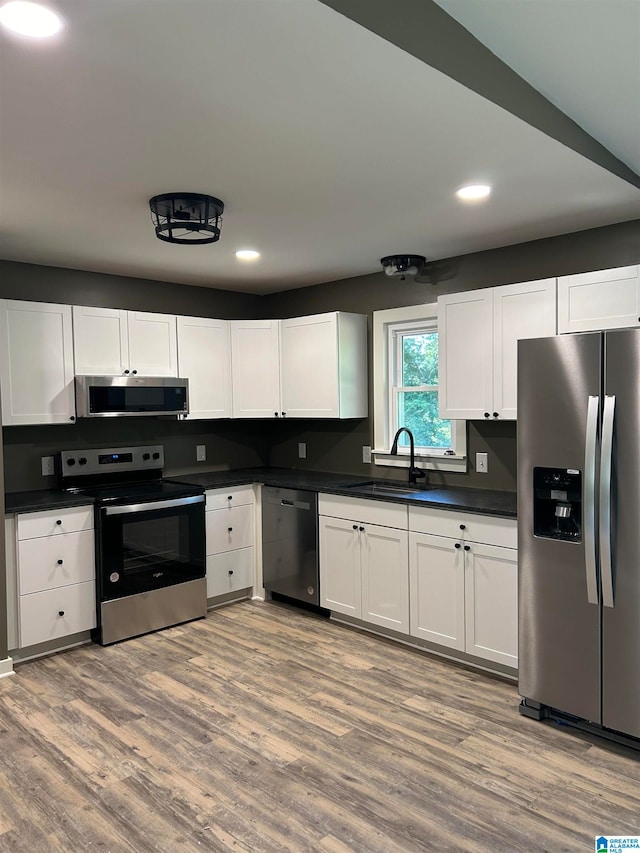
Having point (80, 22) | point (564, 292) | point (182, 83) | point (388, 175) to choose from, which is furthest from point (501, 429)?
point (80, 22)

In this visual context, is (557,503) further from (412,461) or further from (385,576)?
(412,461)

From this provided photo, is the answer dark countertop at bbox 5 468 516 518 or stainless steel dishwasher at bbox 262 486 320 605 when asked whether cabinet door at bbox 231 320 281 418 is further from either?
stainless steel dishwasher at bbox 262 486 320 605

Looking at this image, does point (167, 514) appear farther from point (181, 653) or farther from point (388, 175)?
point (388, 175)

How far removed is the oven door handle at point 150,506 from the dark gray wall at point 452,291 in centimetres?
120

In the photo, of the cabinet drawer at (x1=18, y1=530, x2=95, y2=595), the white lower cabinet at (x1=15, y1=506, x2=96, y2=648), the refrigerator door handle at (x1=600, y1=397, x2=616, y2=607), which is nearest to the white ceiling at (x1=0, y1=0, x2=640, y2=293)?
the refrigerator door handle at (x1=600, y1=397, x2=616, y2=607)

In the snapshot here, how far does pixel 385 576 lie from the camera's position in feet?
12.5

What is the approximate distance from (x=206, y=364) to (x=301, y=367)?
2.32ft

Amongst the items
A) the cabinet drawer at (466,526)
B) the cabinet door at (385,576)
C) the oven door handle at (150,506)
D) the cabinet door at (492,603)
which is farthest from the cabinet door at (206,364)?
the cabinet door at (492,603)

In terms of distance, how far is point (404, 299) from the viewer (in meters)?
4.44

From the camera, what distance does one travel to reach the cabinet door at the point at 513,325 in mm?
3324

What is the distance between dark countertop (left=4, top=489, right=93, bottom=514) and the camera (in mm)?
3547

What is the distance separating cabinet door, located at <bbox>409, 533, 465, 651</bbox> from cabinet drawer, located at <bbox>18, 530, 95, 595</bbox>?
191 cm

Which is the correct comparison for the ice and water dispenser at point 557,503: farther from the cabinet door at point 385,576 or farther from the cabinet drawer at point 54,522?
the cabinet drawer at point 54,522

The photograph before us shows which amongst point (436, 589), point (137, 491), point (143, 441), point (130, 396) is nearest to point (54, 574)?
point (137, 491)
